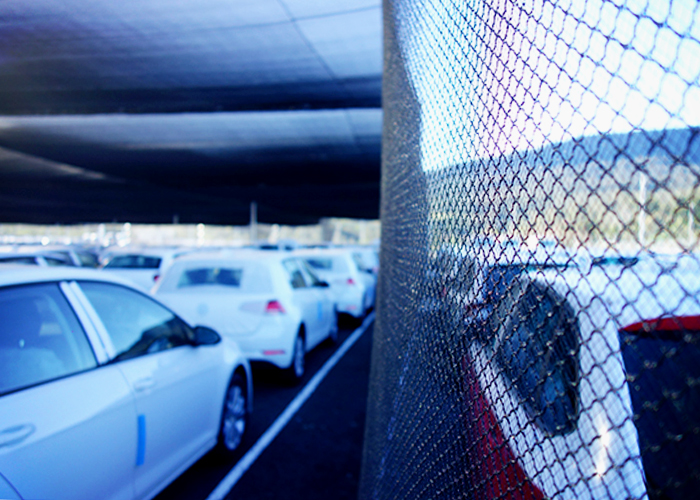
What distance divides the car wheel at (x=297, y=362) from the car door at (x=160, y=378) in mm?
2252

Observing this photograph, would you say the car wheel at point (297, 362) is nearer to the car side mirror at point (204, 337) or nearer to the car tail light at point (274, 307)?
the car tail light at point (274, 307)

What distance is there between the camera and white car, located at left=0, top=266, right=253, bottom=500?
84.7 inches

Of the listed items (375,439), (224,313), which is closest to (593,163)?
(375,439)

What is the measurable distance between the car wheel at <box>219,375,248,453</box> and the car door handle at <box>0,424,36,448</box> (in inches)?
82.8

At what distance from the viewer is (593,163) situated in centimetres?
87

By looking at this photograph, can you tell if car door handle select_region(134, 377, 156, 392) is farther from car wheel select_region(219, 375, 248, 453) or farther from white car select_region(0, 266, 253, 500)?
car wheel select_region(219, 375, 248, 453)

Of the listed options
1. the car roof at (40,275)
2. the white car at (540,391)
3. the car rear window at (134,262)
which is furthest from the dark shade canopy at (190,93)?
the white car at (540,391)

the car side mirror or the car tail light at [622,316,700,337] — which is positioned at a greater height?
the car tail light at [622,316,700,337]

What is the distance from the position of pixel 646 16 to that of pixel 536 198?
382mm

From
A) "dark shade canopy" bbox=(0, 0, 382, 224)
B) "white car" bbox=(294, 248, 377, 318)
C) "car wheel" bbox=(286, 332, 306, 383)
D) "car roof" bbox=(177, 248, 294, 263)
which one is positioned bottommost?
"car wheel" bbox=(286, 332, 306, 383)

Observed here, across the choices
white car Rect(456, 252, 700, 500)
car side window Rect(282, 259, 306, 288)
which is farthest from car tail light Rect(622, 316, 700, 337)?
car side window Rect(282, 259, 306, 288)

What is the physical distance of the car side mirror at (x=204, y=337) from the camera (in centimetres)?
383

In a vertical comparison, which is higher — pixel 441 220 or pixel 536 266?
pixel 441 220

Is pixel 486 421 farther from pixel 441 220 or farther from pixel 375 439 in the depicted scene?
pixel 375 439
